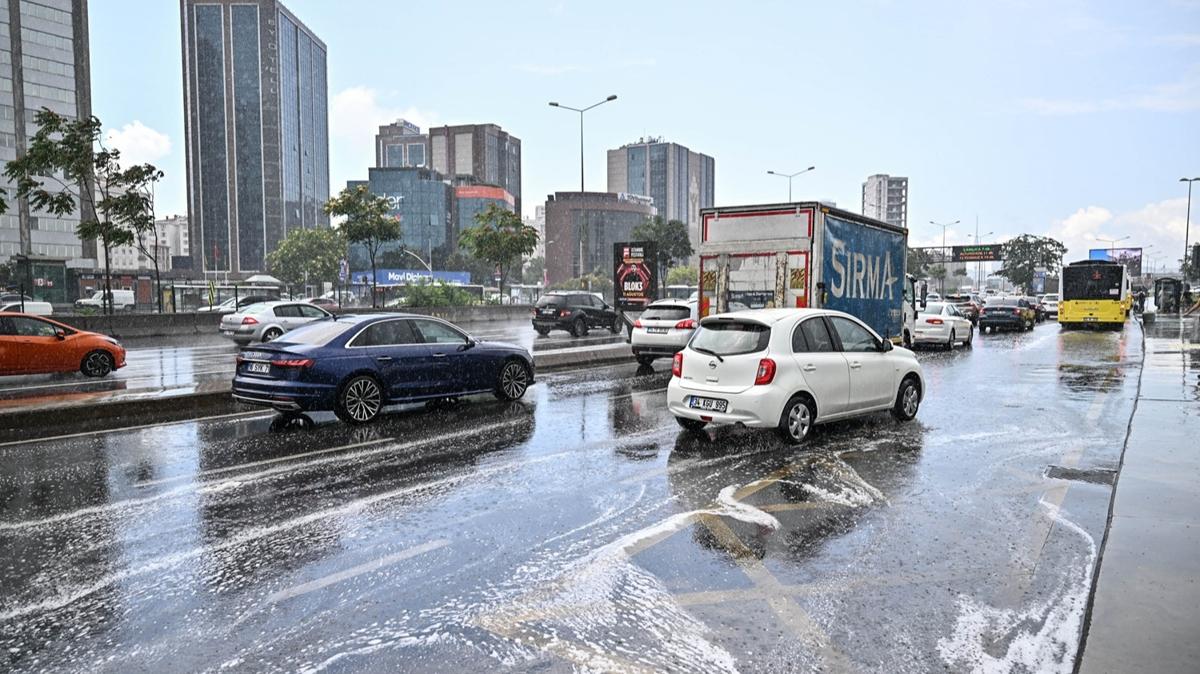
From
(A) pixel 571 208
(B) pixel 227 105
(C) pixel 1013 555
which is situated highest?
(B) pixel 227 105

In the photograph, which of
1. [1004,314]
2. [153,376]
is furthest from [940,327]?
[153,376]

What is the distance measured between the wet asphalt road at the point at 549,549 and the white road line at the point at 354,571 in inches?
0.8

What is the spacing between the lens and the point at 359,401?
1020cm

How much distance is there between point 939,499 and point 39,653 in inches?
241

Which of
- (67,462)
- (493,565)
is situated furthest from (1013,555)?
(67,462)

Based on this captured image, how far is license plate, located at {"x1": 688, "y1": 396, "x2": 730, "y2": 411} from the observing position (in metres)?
8.72

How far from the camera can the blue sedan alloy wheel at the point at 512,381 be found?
12.2m

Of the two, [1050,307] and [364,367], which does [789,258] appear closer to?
[364,367]

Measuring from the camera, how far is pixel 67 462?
7953mm

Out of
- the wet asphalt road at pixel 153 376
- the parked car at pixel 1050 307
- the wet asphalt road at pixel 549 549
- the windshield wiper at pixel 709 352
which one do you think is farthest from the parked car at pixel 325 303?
the parked car at pixel 1050 307

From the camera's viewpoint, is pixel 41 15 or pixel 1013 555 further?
pixel 41 15

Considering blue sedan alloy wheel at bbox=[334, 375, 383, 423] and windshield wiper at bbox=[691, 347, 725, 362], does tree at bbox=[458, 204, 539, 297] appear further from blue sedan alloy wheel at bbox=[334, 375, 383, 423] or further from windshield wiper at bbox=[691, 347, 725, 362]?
windshield wiper at bbox=[691, 347, 725, 362]

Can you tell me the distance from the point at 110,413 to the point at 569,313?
19.4 meters

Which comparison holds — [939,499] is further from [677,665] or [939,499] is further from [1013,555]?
[677,665]
